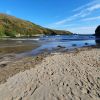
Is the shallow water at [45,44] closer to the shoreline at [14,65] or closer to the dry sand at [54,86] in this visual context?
the shoreline at [14,65]

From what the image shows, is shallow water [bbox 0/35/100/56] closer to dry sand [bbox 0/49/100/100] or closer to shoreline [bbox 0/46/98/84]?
shoreline [bbox 0/46/98/84]

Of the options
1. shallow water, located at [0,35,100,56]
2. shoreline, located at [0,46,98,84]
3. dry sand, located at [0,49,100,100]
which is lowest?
shallow water, located at [0,35,100,56]

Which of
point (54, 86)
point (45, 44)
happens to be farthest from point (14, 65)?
point (45, 44)

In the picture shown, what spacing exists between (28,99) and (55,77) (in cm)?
298

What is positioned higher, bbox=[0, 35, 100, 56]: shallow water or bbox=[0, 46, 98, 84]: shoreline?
bbox=[0, 46, 98, 84]: shoreline

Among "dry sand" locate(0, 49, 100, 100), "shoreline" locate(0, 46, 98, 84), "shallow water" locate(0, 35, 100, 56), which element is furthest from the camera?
"shallow water" locate(0, 35, 100, 56)

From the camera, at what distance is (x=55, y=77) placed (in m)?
9.89

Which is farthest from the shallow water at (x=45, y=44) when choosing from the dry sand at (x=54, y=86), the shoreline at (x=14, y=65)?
the dry sand at (x=54, y=86)

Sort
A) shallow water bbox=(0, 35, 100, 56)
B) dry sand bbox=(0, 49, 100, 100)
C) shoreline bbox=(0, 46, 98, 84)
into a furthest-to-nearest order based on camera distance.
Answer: shallow water bbox=(0, 35, 100, 56) → shoreline bbox=(0, 46, 98, 84) → dry sand bbox=(0, 49, 100, 100)

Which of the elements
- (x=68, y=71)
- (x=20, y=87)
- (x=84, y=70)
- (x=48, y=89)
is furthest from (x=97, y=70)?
(x=20, y=87)

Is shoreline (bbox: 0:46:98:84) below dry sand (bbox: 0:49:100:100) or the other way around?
below

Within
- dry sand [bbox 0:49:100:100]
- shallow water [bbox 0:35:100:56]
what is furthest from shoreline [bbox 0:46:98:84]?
shallow water [bbox 0:35:100:56]

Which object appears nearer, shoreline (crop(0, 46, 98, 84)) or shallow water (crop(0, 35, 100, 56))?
shoreline (crop(0, 46, 98, 84))

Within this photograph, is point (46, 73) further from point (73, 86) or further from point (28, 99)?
point (28, 99)
